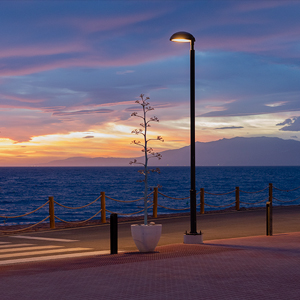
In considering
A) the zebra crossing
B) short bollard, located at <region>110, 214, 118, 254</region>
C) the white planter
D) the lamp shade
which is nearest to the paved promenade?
the white planter

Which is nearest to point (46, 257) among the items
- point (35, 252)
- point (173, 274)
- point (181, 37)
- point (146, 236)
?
point (35, 252)

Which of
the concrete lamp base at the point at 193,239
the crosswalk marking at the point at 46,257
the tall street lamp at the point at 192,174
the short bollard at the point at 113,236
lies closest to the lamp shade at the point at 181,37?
the tall street lamp at the point at 192,174

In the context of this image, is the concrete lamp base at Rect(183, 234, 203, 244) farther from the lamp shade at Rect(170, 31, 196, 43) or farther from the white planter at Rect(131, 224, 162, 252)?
the lamp shade at Rect(170, 31, 196, 43)

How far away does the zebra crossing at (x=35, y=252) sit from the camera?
12.1 metres

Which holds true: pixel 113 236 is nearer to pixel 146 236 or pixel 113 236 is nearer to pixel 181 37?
pixel 146 236

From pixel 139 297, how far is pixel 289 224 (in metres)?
13.8

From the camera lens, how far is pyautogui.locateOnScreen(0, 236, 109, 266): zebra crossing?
475 inches

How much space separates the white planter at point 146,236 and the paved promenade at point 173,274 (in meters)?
0.33

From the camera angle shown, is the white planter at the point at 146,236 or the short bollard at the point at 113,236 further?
the short bollard at the point at 113,236

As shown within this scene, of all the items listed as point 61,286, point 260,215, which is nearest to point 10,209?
point 260,215

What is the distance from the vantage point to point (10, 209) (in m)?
67.9

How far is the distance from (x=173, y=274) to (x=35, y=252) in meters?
5.22

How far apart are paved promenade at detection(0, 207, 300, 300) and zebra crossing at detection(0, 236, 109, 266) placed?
692 millimetres

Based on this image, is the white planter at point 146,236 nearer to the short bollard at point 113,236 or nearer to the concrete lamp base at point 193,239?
the short bollard at point 113,236
